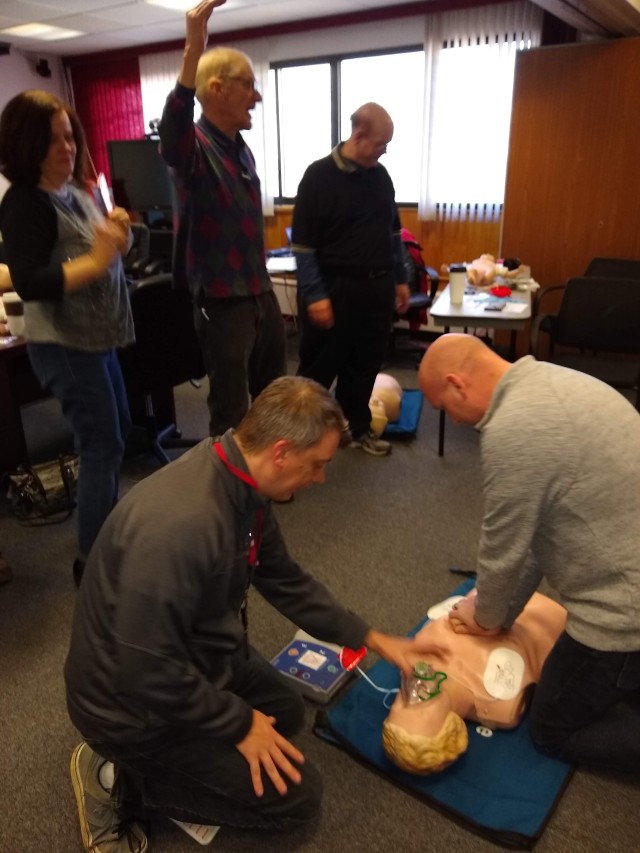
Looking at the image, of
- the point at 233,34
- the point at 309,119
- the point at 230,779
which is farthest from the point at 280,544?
the point at 233,34

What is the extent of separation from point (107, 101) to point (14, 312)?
5.01m

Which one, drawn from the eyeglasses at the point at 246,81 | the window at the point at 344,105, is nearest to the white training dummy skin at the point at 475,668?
the eyeglasses at the point at 246,81

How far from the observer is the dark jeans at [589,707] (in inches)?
55.3

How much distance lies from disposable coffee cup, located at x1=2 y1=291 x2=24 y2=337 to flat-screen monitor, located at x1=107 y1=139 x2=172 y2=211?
132 inches

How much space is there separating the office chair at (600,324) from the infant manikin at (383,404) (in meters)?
0.72

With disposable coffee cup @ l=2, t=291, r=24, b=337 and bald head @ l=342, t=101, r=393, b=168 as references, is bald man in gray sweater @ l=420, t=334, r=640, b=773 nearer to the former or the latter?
bald head @ l=342, t=101, r=393, b=168

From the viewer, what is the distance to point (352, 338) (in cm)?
300

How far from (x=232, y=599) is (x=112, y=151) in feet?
18.0

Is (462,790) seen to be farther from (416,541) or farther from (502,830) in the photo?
(416,541)

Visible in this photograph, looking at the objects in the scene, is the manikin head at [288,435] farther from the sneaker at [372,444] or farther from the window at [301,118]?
the window at [301,118]

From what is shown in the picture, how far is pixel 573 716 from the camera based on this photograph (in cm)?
146

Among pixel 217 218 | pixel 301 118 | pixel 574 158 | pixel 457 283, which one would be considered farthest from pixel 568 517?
pixel 301 118

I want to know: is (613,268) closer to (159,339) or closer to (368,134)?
(368,134)

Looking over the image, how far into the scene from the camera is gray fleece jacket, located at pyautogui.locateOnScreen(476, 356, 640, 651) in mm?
1302
